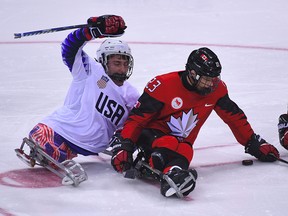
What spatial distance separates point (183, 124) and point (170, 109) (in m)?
0.12

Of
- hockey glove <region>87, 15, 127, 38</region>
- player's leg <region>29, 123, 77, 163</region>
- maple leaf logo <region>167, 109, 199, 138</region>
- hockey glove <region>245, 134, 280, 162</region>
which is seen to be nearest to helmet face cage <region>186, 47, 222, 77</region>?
maple leaf logo <region>167, 109, 199, 138</region>

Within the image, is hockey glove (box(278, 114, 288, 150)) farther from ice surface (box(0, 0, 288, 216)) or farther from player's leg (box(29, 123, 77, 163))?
player's leg (box(29, 123, 77, 163))

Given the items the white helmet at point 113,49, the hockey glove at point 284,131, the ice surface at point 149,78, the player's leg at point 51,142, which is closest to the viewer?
the ice surface at point 149,78

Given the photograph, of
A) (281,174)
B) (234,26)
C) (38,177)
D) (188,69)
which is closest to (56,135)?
(38,177)

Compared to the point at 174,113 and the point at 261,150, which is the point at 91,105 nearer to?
the point at 174,113

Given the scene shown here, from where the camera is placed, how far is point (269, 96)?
5.85 m

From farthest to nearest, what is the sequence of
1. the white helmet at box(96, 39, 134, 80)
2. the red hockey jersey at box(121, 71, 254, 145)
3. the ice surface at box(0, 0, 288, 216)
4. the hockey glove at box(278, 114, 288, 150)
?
the hockey glove at box(278, 114, 288, 150) → the white helmet at box(96, 39, 134, 80) → the red hockey jersey at box(121, 71, 254, 145) → the ice surface at box(0, 0, 288, 216)

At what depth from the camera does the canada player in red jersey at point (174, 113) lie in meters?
3.74

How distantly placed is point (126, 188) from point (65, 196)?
1.16ft

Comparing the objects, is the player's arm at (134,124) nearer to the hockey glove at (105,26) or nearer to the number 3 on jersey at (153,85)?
the number 3 on jersey at (153,85)

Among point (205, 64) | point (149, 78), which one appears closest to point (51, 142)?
point (205, 64)

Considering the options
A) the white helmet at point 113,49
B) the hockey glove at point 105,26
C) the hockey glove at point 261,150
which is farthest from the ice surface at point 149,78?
the hockey glove at point 105,26

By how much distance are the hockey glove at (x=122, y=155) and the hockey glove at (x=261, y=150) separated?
806mm

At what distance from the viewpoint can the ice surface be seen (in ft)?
11.3
